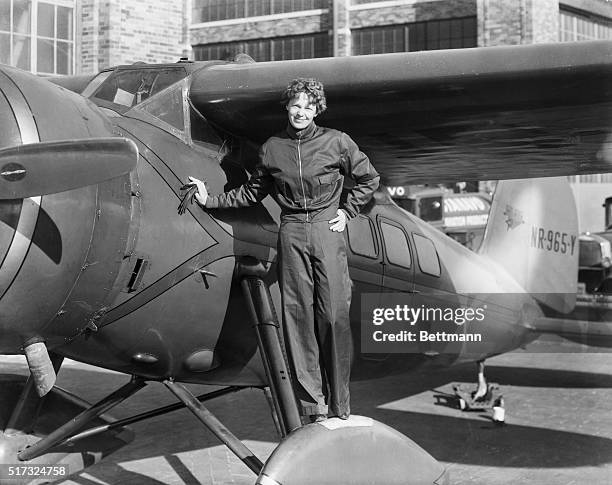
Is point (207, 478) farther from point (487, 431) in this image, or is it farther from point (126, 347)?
point (487, 431)

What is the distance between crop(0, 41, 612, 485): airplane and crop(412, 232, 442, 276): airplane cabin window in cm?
16

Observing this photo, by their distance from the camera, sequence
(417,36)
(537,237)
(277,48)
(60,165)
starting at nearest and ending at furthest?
(60,165)
(537,237)
(417,36)
(277,48)

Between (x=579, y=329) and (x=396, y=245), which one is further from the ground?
(x=396, y=245)

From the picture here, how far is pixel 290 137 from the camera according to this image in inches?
150

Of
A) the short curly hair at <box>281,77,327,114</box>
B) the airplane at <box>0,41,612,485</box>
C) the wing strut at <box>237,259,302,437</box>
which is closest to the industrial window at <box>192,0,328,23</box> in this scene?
the airplane at <box>0,41,612,485</box>

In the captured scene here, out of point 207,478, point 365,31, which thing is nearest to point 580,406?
point 207,478

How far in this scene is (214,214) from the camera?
13.4 feet

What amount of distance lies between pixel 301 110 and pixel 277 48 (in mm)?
25741

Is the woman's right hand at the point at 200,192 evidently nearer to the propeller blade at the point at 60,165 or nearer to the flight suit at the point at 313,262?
the flight suit at the point at 313,262

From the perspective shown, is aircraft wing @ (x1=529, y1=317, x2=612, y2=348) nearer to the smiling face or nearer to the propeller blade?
the smiling face

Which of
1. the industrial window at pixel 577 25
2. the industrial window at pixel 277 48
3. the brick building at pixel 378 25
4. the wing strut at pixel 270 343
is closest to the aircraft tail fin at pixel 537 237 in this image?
the wing strut at pixel 270 343

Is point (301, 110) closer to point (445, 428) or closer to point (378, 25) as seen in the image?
point (445, 428)

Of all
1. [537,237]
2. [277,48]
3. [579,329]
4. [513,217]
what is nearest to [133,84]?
[513,217]

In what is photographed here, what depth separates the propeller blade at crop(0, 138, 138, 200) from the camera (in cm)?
299
